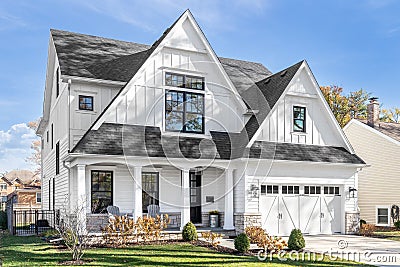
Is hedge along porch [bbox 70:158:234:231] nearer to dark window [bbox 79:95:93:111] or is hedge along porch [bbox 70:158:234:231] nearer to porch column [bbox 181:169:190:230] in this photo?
porch column [bbox 181:169:190:230]

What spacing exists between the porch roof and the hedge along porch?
21.5 inches

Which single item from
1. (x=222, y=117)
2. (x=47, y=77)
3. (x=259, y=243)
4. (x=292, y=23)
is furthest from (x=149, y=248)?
(x=47, y=77)

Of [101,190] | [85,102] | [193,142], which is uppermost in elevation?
[85,102]

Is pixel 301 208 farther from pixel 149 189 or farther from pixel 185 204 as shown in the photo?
pixel 149 189

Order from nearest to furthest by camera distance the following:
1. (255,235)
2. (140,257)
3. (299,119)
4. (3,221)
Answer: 1. (140,257)
2. (255,235)
3. (299,119)
4. (3,221)

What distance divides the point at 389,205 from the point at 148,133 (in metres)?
15.0

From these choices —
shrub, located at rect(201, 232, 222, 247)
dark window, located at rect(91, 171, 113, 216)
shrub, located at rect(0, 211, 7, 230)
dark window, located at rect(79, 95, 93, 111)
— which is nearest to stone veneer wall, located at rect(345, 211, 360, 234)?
shrub, located at rect(201, 232, 222, 247)

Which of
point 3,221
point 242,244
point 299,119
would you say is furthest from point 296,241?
point 3,221

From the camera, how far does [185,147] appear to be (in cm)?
1697

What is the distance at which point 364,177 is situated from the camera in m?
25.2

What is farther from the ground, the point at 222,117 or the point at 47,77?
the point at 47,77

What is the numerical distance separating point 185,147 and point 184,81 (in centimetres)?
291

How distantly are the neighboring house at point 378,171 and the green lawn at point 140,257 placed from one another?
14.0 m

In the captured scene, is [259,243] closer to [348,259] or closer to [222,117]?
[348,259]
